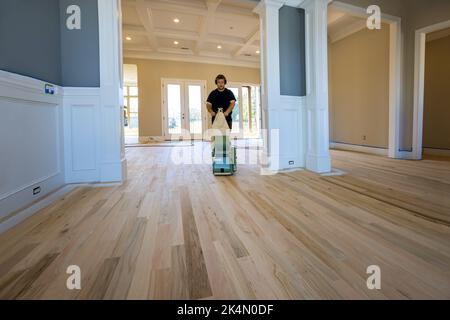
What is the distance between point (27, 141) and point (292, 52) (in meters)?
3.20

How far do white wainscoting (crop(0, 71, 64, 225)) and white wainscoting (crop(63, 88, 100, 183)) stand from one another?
0.31 feet

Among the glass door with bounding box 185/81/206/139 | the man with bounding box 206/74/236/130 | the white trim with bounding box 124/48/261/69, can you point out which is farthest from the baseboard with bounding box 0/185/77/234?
the white trim with bounding box 124/48/261/69

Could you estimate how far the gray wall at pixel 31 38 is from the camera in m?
1.66

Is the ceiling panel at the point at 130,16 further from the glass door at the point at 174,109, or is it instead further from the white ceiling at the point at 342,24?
the white ceiling at the point at 342,24

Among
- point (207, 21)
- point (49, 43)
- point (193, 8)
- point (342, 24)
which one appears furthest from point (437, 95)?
point (49, 43)

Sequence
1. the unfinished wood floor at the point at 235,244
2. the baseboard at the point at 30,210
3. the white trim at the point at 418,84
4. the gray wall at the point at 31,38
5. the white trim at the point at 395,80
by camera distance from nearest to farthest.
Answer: the unfinished wood floor at the point at 235,244, the baseboard at the point at 30,210, the gray wall at the point at 31,38, the white trim at the point at 418,84, the white trim at the point at 395,80

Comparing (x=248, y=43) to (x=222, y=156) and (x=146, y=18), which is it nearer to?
(x=146, y=18)

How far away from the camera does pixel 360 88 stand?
5434 millimetres

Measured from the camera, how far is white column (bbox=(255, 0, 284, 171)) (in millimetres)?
3209

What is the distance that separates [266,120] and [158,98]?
6.58 m

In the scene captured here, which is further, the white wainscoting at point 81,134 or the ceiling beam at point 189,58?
the ceiling beam at point 189,58

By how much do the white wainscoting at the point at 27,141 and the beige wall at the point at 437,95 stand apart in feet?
21.7

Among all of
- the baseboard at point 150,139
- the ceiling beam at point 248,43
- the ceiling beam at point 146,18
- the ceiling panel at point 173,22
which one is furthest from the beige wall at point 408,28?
the baseboard at point 150,139

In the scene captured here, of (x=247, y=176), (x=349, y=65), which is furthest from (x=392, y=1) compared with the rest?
(x=247, y=176)
